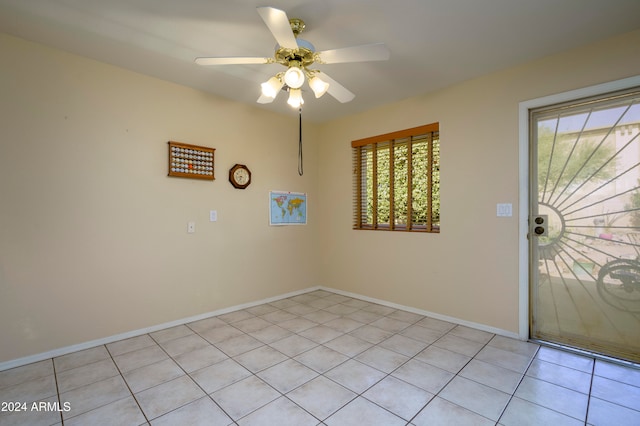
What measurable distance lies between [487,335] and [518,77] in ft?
7.51

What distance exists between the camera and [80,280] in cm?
246

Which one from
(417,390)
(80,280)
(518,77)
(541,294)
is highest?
(518,77)

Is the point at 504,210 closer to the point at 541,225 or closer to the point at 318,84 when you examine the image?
the point at 541,225

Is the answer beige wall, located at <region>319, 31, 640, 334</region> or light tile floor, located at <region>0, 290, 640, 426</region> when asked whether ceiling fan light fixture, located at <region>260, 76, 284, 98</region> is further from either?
light tile floor, located at <region>0, 290, 640, 426</region>

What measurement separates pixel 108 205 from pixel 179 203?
59cm

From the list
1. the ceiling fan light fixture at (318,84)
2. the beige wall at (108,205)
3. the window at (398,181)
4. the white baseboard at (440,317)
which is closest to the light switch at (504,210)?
the window at (398,181)

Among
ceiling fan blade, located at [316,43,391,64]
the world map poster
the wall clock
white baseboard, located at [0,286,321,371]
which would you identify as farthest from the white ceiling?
white baseboard, located at [0,286,321,371]

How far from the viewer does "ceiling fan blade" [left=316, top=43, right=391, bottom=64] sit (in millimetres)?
1769

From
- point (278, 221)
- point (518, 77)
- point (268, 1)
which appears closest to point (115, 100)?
point (268, 1)

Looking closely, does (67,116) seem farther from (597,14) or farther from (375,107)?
(597,14)

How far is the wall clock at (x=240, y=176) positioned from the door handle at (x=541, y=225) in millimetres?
2873

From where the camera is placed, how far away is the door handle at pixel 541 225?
2.57m

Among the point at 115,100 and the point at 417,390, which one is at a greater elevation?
the point at 115,100

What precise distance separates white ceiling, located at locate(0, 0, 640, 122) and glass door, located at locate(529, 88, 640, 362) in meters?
0.61
